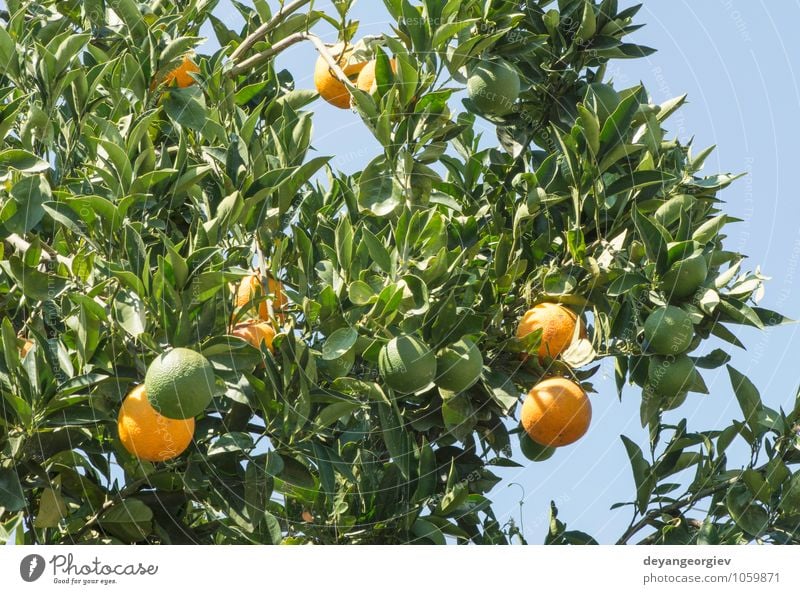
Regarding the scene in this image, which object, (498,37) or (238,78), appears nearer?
(498,37)

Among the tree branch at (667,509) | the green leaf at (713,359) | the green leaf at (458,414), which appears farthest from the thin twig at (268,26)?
the tree branch at (667,509)

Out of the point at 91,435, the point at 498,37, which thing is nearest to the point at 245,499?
the point at 91,435

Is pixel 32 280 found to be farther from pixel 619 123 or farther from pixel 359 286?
pixel 619 123

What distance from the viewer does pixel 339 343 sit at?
2021mm

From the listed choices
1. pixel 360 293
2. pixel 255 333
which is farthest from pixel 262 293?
pixel 360 293

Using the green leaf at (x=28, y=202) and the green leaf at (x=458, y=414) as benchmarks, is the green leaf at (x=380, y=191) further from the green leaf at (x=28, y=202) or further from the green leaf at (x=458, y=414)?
the green leaf at (x=28, y=202)

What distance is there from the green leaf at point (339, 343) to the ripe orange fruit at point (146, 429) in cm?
33

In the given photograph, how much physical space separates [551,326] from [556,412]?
0.67 ft

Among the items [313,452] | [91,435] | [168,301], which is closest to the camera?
[168,301]

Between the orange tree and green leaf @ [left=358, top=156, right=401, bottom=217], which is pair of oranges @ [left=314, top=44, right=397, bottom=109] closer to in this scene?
the orange tree

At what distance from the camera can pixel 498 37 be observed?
236cm

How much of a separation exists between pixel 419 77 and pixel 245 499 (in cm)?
103

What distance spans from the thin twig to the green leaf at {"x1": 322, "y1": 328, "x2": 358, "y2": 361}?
1.10m

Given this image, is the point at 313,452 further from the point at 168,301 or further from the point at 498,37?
the point at 498,37
